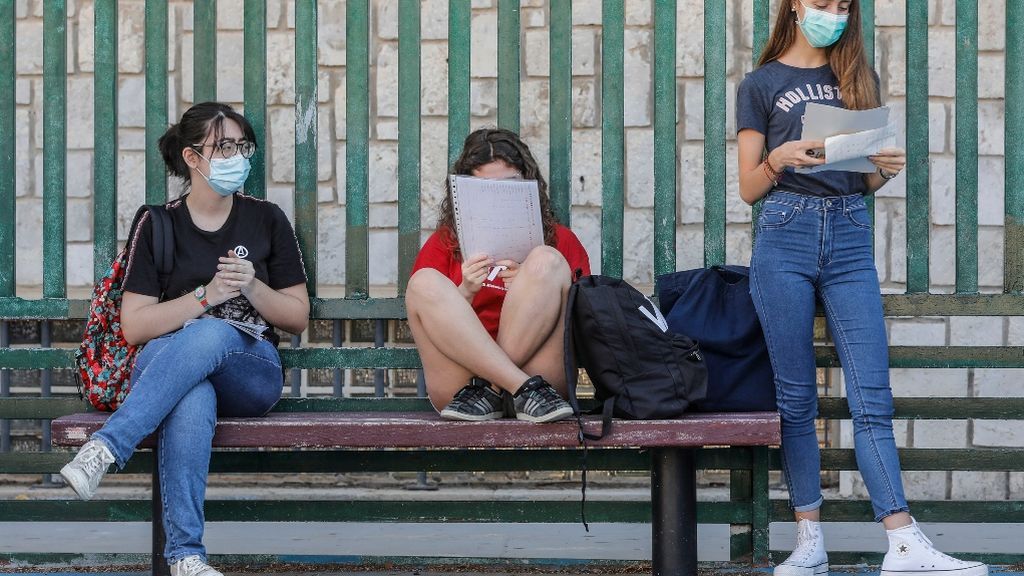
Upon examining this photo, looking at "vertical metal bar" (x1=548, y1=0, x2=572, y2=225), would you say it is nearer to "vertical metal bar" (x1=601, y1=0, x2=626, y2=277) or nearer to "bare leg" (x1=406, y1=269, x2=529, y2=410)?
"vertical metal bar" (x1=601, y1=0, x2=626, y2=277)

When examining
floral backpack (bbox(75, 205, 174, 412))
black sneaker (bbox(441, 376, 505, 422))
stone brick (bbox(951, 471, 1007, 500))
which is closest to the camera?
black sneaker (bbox(441, 376, 505, 422))

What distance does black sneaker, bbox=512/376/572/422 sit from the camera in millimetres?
3703

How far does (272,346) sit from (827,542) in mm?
2089

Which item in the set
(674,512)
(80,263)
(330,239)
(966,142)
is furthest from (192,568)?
(80,263)

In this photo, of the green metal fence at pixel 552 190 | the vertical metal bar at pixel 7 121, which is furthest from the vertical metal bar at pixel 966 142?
the vertical metal bar at pixel 7 121

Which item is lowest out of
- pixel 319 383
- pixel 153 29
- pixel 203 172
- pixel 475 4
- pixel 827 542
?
pixel 827 542

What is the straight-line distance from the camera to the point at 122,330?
13.6 ft

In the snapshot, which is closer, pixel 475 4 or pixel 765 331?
pixel 765 331

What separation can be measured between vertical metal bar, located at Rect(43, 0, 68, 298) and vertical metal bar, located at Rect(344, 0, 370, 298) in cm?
88

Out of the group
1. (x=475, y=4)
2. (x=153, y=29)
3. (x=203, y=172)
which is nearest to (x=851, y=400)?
(x=203, y=172)

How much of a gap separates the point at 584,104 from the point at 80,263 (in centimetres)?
231

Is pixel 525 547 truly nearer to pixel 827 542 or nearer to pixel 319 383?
pixel 827 542

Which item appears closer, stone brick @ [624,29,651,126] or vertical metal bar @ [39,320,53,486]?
vertical metal bar @ [39,320,53,486]

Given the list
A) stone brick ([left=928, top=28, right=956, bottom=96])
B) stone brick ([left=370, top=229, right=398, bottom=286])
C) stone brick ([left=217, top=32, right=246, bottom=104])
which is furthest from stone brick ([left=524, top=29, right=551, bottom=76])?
stone brick ([left=928, top=28, right=956, bottom=96])
